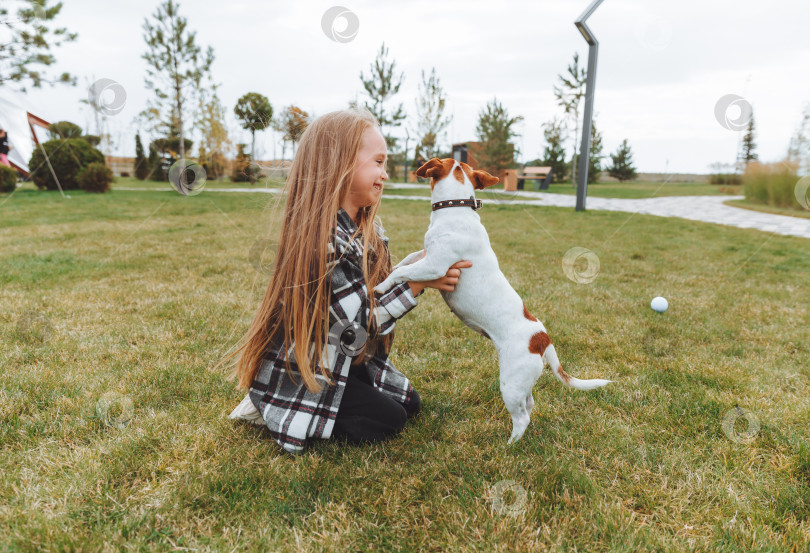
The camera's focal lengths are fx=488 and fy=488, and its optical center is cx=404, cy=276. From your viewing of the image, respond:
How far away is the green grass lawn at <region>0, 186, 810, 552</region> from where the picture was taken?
68.7 inches

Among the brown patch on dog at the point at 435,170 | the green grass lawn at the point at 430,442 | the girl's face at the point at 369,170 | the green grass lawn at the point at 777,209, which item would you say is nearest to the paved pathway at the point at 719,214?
the green grass lawn at the point at 777,209

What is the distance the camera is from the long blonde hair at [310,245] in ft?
6.96

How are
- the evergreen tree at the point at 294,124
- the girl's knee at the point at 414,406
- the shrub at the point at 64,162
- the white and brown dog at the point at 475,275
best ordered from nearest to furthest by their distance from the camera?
the white and brown dog at the point at 475,275 < the evergreen tree at the point at 294,124 < the girl's knee at the point at 414,406 < the shrub at the point at 64,162

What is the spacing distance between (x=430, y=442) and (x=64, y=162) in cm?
1718

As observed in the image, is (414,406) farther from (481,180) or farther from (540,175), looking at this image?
(540,175)

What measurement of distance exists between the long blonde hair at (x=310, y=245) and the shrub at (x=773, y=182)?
934 centimetres

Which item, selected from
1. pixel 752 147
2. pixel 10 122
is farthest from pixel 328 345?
pixel 752 147

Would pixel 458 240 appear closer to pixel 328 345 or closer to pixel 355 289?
pixel 355 289

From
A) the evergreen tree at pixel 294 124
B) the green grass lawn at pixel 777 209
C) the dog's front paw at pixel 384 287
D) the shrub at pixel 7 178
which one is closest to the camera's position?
the dog's front paw at pixel 384 287

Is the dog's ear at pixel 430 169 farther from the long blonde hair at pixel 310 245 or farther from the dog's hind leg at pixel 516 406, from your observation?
the dog's hind leg at pixel 516 406

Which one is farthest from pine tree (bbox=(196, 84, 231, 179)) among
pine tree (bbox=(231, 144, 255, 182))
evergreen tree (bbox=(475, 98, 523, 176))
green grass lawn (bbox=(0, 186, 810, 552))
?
green grass lawn (bbox=(0, 186, 810, 552))

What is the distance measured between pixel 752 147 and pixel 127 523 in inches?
648

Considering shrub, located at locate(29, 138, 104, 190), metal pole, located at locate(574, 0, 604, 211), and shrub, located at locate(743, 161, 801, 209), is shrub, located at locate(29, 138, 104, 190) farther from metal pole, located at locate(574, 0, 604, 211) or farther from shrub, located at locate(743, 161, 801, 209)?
shrub, located at locate(743, 161, 801, 209)

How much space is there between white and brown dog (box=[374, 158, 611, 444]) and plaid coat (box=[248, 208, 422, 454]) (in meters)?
0.18
